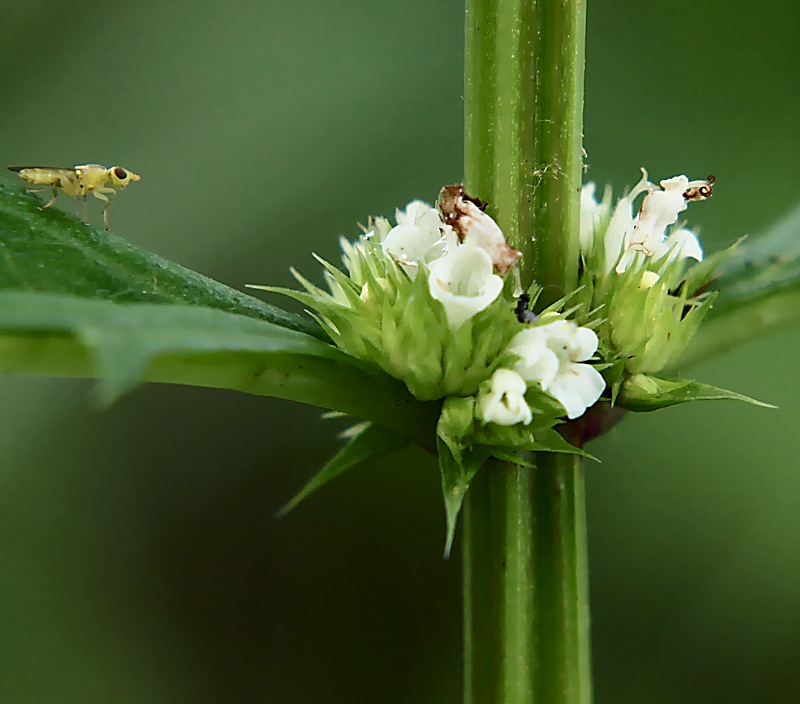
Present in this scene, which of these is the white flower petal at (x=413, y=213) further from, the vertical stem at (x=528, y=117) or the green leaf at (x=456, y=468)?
the green leaf at (x=456, y=468)

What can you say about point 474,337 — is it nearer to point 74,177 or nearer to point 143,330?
point 143,330

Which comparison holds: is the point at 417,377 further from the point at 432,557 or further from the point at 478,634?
the point at 432,557

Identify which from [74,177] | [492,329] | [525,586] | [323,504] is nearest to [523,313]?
[492,329]

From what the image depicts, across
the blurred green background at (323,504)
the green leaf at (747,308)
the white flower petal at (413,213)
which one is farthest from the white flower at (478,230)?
the blurred green background at (323,504)

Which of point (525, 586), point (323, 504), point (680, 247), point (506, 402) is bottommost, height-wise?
point (525, 586)

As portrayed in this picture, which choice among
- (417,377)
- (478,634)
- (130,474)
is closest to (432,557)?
(130,474)
